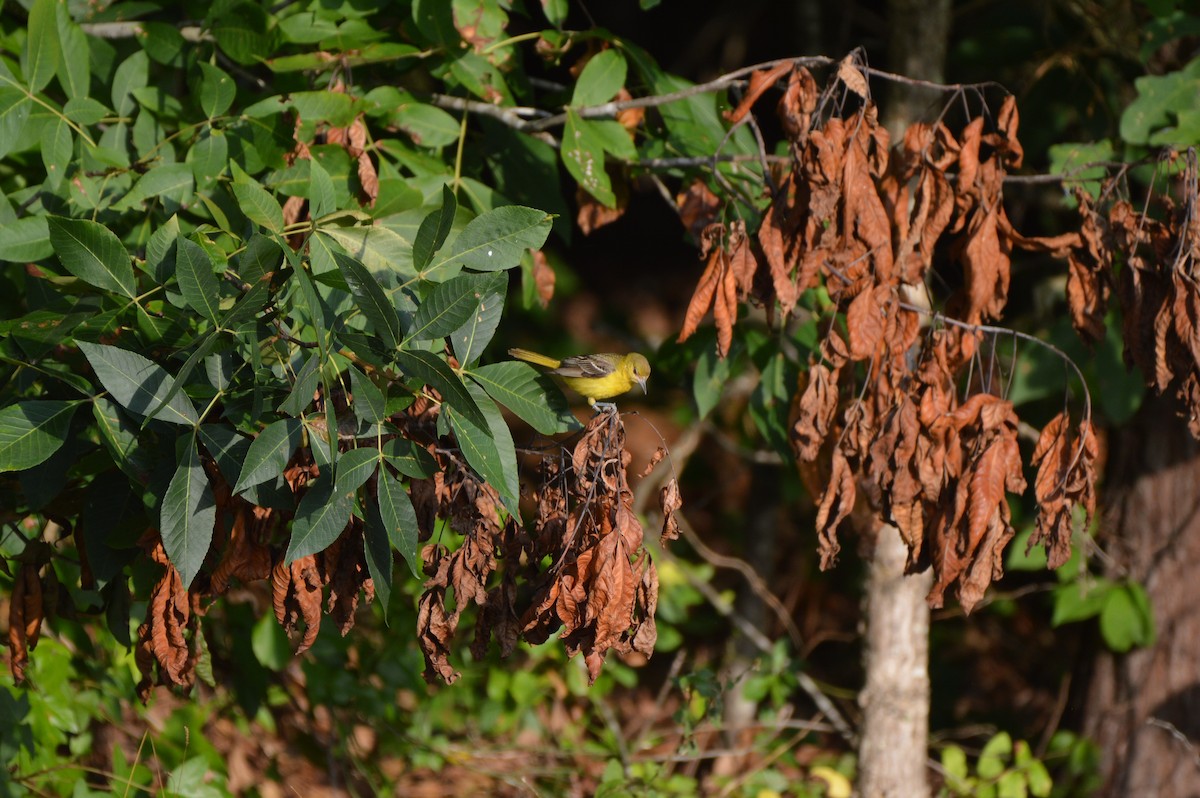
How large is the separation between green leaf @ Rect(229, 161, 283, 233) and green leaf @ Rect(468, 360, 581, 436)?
0.47m

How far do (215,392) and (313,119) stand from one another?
3.30 feet

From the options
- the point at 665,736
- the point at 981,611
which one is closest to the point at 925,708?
the point at 665,736

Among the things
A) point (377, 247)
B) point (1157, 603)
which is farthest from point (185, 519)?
point (1157, 603)

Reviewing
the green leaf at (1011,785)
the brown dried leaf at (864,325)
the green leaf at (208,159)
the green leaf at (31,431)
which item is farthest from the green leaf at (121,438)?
the green leaf at (1011,785)

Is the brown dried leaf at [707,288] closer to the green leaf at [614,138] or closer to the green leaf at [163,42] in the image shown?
the green leaf at [614,138]

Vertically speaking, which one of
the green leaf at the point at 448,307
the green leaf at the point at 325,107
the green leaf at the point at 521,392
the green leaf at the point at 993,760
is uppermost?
the green leaf at the point at 325,107

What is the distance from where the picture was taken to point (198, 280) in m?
1.80

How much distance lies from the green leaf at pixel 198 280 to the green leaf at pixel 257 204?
192mm

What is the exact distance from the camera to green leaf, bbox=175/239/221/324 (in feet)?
5.85

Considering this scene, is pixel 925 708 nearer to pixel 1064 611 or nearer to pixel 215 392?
pixel 1064 611

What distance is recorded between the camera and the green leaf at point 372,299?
170cm

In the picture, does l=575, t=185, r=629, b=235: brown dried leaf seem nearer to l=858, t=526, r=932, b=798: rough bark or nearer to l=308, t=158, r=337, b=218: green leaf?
l=308, t=158, r=337, b=218: green leaf

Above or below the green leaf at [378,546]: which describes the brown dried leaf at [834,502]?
above

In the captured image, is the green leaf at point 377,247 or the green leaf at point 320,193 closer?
the green leaf at point 320,193
